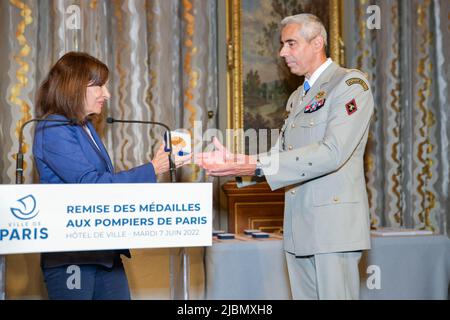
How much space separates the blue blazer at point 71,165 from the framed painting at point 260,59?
214 cm

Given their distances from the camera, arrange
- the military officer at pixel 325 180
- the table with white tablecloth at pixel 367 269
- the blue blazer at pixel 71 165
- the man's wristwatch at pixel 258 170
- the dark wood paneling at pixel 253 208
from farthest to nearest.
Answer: the dark wood paneling at pixel 253 208, the table with white tablecloth at pixel 367 269, the man's wristwatch at pixel 258 170, the military officer at pixel 325 180, the blue blazer at pixel 71 165

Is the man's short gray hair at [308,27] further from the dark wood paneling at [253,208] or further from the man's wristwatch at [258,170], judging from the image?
the dark wood paneling at [253,208]

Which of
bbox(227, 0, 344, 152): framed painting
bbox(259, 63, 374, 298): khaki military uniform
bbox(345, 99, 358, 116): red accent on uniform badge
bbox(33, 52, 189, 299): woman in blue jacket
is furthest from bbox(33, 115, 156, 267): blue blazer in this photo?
bbox(227, 0, 344, 152): framed painting

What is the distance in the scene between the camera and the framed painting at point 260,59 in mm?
4621

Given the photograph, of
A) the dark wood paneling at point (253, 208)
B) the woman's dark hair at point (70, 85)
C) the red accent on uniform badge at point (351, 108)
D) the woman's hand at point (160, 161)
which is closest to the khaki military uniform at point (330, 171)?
the red accent on uniform badge at point (351, 108)

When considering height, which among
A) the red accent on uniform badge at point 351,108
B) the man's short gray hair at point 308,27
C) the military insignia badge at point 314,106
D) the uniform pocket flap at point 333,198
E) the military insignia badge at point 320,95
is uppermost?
the man's short gray hair at point 308,27

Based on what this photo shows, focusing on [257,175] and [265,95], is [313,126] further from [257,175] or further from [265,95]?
[265,95]

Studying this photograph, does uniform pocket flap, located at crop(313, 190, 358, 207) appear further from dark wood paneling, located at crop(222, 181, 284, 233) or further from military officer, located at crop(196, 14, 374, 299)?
dark wood paneling, located at crop(222, 181, 284, 233)

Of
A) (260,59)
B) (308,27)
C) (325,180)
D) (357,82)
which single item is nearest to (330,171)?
(325,180)

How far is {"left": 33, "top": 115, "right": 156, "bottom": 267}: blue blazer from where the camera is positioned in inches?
94.3

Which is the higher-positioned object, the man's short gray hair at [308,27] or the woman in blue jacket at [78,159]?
the man's short gray hair at [308,27]

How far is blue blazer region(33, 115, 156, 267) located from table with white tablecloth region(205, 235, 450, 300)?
1161 millimetres

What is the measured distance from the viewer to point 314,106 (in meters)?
2.67
